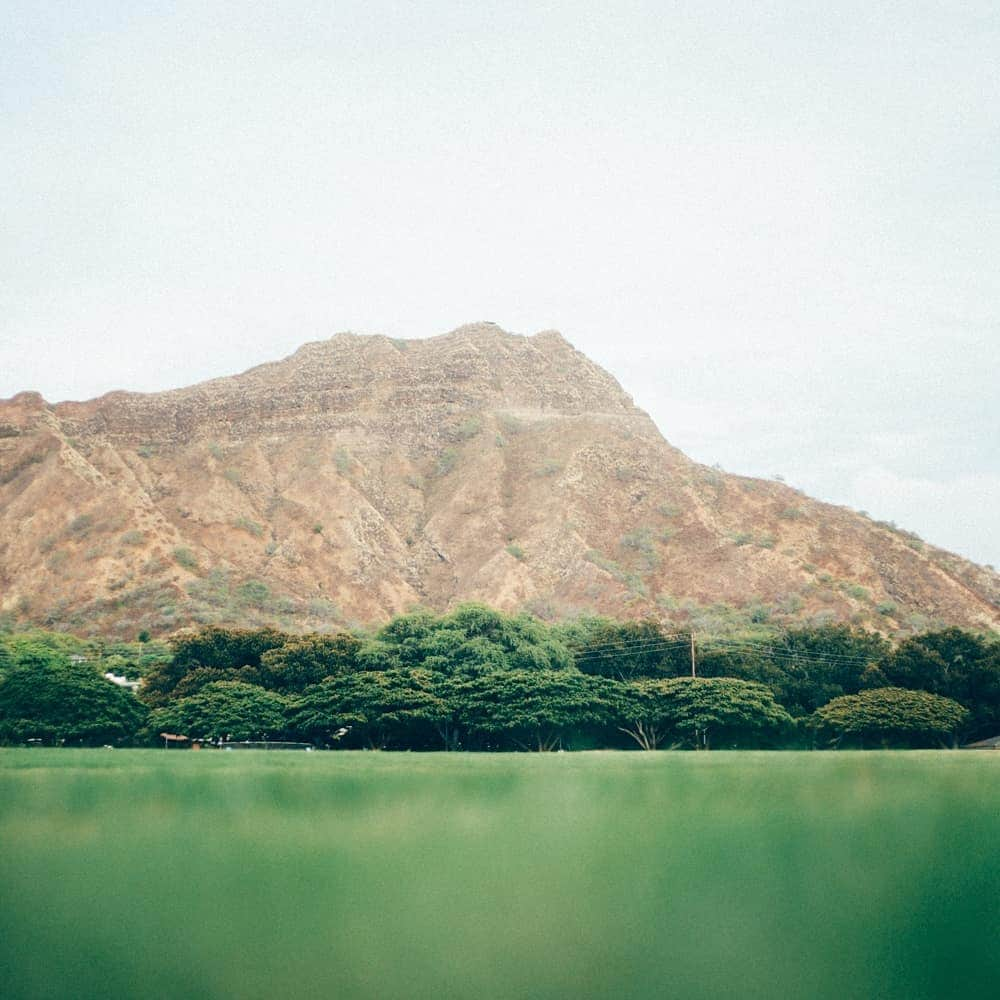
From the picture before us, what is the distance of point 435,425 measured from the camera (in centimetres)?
13138

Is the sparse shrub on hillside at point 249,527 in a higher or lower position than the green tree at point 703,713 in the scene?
higher

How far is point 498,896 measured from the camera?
37.8ft

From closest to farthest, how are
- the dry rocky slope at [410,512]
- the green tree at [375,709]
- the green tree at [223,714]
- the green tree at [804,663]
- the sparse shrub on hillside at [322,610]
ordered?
1. the green tree at [375,709]
2. the green tree at [223,714]
3. the green tree at [804,663]
4. the dry rocky slope at [410,512]
5. the sparse shrub on hillside at [322,610]

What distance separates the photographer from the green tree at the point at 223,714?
51.8 meters

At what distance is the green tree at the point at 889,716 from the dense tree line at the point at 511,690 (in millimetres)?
84

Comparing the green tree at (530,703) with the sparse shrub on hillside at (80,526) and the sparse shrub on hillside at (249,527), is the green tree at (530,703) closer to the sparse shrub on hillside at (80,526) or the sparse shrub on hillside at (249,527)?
the sparse shrub on hillside at (80,526)

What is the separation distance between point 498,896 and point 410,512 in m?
111

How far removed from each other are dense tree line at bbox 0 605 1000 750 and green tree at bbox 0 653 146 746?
63 millimetres

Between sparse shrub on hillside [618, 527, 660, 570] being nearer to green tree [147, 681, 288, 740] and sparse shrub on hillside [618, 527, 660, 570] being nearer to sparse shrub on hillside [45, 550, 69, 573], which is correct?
sparse shrub on hillside [45, 550, 69, 573]

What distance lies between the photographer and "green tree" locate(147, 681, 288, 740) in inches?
2041

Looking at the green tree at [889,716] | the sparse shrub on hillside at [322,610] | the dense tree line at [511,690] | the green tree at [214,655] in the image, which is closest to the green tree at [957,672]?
the dense tree line at [511,690]

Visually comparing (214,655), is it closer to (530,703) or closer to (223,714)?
(223,714)

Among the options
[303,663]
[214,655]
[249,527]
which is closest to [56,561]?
[249,527]

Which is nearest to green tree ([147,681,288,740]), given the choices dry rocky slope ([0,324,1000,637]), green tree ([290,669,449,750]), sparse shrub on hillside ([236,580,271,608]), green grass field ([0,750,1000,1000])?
green tree ([290,669,449,750])
